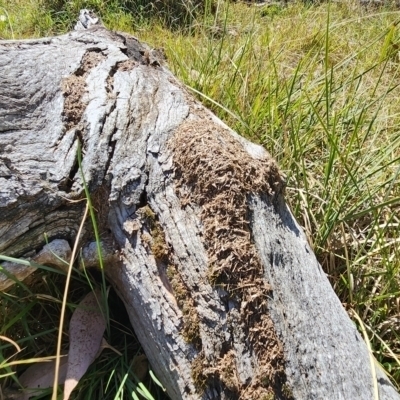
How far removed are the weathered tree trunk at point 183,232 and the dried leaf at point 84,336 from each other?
0.12m

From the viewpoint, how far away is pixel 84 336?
5.52 feet

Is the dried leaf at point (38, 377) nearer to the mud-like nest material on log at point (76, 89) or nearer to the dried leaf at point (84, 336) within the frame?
the dried leaf at point (84, 336)

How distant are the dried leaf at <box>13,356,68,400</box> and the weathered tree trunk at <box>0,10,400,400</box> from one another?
28cm

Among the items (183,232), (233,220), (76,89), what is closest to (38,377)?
(183,232)

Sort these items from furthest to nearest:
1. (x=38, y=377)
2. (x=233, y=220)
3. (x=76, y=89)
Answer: (x=76, y=89)
(x=38, y=377)
(x=233, y=220)

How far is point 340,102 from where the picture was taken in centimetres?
270

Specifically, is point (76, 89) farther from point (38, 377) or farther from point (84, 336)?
point (38, 377)

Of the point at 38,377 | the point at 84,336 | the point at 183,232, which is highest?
the point at 183,232

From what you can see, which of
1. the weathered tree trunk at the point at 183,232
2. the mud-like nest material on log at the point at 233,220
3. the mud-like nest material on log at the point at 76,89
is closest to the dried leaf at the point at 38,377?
the weathered tree trunk at the point at 183,232

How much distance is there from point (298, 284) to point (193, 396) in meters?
0.43

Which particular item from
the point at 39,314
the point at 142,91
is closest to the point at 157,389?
the point at 39,314

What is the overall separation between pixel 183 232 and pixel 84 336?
52cm

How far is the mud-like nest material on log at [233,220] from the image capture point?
1.34 meters

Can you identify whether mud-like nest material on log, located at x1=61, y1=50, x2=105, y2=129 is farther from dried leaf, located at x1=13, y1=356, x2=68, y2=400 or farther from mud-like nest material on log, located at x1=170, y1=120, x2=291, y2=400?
dried leaf, located at x1=13, y1=356, x2=68, y2=400
